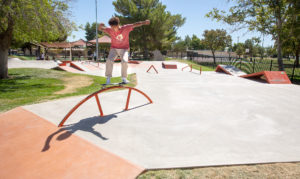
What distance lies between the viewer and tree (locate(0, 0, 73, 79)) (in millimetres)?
9297

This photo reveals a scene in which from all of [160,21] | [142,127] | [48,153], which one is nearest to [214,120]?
[142,127]

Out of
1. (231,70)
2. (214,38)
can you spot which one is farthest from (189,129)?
(214,38)

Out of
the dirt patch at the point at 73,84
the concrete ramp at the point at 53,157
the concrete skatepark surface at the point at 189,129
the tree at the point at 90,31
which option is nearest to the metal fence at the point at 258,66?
the concrete skatepark surface at the point at 189,129

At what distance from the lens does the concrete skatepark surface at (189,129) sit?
2.95 metres

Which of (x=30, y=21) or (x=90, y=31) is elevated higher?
(x=90, y=31)

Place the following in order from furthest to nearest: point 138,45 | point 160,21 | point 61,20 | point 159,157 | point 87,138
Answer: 1. point 138,45
2. point 160,21
3. point 61,20
4. point 87,138
5. point 159,157

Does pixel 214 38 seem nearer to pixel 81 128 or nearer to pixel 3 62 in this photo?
pixel 3 62

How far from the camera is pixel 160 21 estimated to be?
3572cm

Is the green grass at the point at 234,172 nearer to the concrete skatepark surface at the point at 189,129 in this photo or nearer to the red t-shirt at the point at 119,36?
the concrete skatepark surface at the point at 189,129

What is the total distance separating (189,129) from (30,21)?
10.3m

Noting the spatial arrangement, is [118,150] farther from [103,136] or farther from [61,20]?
[61,20]

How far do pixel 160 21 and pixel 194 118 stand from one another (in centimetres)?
3407

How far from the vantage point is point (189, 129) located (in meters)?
3.98

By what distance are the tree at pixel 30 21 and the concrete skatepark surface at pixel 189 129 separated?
6.46 m
